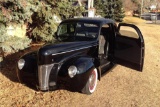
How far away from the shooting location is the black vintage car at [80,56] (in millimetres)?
5020

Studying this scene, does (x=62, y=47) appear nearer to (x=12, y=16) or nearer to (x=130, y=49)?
(x=130, y=49)

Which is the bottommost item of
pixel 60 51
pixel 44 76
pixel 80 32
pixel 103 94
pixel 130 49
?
pixel 103 94

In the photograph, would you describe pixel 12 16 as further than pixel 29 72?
Yes

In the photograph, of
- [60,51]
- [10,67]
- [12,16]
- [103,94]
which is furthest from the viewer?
[10,67]

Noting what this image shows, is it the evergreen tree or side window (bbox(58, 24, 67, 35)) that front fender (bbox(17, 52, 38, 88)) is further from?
the evergreen tree

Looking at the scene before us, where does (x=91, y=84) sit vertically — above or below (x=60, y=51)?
below

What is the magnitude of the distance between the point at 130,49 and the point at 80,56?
6.13ft

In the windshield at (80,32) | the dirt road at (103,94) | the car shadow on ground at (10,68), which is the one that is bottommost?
the dirt road at (103,94)

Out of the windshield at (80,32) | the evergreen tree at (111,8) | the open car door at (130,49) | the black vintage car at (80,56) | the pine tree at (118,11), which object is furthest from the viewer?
the pine tree at (118,11)

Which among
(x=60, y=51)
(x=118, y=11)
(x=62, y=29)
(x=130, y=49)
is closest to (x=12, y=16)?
(x=62, y=29)

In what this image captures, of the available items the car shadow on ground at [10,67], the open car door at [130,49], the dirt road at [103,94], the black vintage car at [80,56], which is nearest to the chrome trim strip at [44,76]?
the black vintage car at [80,56]

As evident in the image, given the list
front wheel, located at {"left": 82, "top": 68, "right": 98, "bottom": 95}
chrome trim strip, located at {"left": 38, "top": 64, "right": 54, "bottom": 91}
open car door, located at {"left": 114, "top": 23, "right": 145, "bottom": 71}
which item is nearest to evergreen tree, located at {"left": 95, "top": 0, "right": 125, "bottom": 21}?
open car door, located at {"left": 114, "top": 23, "right": 145, "bottom": 71}

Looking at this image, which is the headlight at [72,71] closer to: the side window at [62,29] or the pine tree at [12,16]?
the side window at [62,29]

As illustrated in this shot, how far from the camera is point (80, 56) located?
5543 mm
